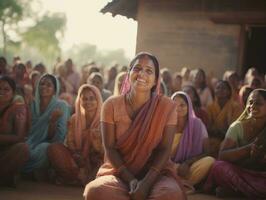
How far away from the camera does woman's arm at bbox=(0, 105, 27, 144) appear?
561 centimetres

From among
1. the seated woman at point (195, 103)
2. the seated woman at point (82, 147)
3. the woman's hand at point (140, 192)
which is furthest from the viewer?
the seated woman at point (195, 103)

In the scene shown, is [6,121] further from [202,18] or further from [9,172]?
[202,18]

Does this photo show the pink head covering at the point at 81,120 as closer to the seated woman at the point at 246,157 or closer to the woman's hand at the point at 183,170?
the woman's hand at the point at 183,170

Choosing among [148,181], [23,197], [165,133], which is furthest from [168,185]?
[23,197]

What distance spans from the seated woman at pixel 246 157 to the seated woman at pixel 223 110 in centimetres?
134

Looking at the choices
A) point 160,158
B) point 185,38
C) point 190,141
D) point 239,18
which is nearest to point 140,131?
point 160,158

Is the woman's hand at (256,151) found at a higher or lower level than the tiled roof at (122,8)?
lower

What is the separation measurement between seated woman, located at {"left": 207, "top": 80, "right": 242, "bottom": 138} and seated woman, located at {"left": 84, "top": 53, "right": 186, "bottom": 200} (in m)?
3.20

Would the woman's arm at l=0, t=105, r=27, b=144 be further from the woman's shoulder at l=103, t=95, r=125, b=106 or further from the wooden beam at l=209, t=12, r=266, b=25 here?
the wooden beam at l=209, t=12, r=266, b=25

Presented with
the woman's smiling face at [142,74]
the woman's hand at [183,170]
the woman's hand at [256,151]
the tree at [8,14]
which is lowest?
the woman's hand at [183,170]

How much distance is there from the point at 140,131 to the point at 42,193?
1.91 metres

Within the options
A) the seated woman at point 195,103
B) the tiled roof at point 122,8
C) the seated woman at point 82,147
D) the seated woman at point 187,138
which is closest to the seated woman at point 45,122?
the seated woman at point 82,147

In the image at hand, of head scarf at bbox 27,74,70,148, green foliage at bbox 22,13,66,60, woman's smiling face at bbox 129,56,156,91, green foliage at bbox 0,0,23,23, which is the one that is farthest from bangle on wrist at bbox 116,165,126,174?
green foliage at bbox 22,13,66,60

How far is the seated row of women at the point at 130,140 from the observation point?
4.09 metres
